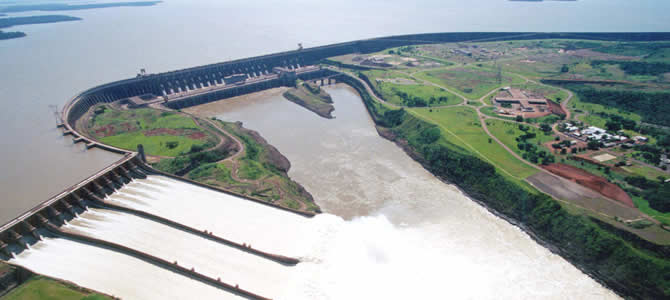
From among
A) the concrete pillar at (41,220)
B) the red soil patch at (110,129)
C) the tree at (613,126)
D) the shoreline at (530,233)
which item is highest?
the red soil patch at (110,129)

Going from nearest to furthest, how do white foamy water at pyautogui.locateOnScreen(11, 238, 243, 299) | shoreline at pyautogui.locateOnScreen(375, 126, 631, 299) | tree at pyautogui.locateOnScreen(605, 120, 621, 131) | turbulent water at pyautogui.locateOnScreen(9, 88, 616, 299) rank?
white foamy water at pyautogui.locateOnScreen(11, 238, 243, 299)
turbulent water at pyautogui.locateOnScreen(9, 88, 616, 299)
shoreline at pyautogui.locateOnScreen(375, 126, 631, 299)
tree at pyautogui.locateOnScreen(605, 120, 621, 131)

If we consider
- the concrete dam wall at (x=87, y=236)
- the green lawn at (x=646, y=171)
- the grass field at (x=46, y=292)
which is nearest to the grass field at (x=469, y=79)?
the green lawn at (x=646, y=171)

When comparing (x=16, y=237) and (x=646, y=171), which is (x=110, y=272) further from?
(x=646, y=171)

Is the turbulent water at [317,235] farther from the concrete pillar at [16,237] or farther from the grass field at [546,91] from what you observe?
the grass field at [546,91]

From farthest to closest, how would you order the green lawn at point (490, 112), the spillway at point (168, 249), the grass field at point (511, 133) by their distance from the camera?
the green lawn at point (490, 112), the grass field at point (511, 133), the spillway at point (168, 249)

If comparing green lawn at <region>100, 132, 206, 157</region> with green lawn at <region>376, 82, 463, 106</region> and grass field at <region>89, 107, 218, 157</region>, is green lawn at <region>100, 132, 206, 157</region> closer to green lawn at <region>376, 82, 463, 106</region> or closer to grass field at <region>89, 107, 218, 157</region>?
grass field at <region>89, 107, 218, 157</region>

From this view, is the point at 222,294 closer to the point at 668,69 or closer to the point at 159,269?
the point at 159,269

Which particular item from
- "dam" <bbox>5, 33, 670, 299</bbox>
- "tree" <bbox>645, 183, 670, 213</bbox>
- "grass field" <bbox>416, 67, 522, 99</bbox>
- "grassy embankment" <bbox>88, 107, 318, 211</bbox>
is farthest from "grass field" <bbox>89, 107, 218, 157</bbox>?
"grass field" <bbox>416, 67, 522, 99</bbox>

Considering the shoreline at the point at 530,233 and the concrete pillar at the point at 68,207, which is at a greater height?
the concrete pillar at the point at 68,207

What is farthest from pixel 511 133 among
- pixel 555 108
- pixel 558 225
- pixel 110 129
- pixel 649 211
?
pixel 110 129
